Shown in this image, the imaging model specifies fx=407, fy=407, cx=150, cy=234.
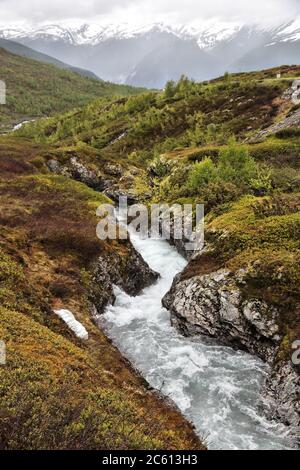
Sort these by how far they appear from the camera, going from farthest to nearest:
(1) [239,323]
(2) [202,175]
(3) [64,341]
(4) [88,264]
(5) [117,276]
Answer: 1. (2) [202,175]
2. (5) [117,276]
3. (4) [88,264]
4. (1) [239,323]
5. (3) [64,341]

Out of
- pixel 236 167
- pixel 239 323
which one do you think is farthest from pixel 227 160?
pixel 239 323

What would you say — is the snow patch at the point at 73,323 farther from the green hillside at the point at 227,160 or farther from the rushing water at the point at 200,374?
the green hillside at the point at 227,160

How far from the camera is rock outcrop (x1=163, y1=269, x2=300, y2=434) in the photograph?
14734mm

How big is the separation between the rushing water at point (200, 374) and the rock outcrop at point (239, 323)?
50 centimetres

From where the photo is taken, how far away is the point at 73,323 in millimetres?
18625

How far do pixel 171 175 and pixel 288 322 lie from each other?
28.1 m

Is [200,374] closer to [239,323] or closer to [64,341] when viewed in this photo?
[239,323]

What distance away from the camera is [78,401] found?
10727 millimetres

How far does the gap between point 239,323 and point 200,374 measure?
2863 millimetres

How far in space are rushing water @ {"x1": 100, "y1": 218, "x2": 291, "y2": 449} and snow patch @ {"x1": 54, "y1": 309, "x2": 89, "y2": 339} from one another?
7.10 ft

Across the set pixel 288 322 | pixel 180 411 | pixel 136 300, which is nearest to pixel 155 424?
pixel 180 411

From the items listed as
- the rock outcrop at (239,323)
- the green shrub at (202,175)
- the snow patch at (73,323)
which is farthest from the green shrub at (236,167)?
the snow patch at (73,323)

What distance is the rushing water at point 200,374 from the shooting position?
46.4ft
